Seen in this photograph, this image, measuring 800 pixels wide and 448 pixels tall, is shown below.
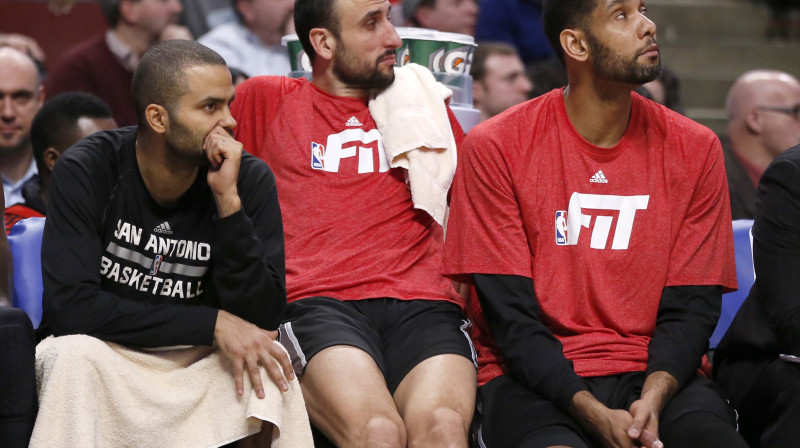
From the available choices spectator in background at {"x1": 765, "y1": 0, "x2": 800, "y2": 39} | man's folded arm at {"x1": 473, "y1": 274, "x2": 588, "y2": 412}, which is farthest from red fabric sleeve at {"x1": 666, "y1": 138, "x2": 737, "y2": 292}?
spectator in background at {"x1": 765, "y1": 0, "x2": 800, "y2": 39}

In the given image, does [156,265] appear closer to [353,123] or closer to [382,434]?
[382,434]

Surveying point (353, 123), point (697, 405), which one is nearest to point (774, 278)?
point (697, 405)

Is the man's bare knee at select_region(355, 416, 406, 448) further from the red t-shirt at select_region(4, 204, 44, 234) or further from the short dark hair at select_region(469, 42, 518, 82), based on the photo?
the short dark hair at select_region(469, 42, 518, 82)

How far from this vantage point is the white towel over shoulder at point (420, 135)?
11.2 feet

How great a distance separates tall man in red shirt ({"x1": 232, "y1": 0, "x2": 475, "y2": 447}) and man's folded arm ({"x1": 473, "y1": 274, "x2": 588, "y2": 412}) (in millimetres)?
156

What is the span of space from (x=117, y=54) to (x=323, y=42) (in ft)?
7.06

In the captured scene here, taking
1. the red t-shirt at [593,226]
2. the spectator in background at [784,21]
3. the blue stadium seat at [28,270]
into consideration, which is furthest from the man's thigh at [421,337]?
the spectator in background at [784,21]

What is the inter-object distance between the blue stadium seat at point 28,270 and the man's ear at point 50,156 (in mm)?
783

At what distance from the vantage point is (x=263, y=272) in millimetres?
2844

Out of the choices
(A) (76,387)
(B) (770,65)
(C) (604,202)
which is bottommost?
(B) (770,65)

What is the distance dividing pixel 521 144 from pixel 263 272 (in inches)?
32.9

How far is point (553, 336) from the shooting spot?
9.89 ft

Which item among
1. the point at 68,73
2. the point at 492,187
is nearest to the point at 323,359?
the point at 492,187

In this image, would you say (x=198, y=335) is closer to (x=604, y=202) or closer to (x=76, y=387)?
(x=76, y=387)
